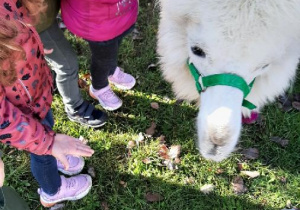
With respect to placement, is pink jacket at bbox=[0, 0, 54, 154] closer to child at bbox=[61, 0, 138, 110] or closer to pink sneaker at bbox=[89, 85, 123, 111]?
child at bbox=[61, 0, 138, 110]

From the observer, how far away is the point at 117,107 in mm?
3033

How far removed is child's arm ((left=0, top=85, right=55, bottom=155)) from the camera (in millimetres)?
1488

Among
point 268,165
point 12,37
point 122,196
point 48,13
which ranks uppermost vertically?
point 12,37

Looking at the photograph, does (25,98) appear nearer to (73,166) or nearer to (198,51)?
(198,51)

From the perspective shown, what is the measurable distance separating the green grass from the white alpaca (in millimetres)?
880

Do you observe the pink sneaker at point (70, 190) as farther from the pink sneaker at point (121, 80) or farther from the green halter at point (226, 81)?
the green halter at point (226, 81)

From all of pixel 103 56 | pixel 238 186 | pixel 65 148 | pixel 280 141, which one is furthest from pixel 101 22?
pixel 280 141

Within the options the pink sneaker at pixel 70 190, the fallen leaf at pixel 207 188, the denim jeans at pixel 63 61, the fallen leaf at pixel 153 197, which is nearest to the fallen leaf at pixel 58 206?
the pink sneaker at pixel 70 190

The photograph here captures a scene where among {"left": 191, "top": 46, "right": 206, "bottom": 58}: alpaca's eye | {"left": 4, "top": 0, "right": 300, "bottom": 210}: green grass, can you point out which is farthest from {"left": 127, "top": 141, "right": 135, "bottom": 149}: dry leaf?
{"left": 191, "top": 46, "right": 206, "bottom": 58}: alpaca's eye

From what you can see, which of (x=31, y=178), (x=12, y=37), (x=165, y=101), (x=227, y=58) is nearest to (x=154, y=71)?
(x=165, y=101)

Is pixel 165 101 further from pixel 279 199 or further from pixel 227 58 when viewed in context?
pixel 227 58

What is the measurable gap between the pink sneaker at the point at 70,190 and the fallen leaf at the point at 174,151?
0.69 meters

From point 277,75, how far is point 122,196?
4.83ft

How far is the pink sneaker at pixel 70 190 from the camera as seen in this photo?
8.35 feet
